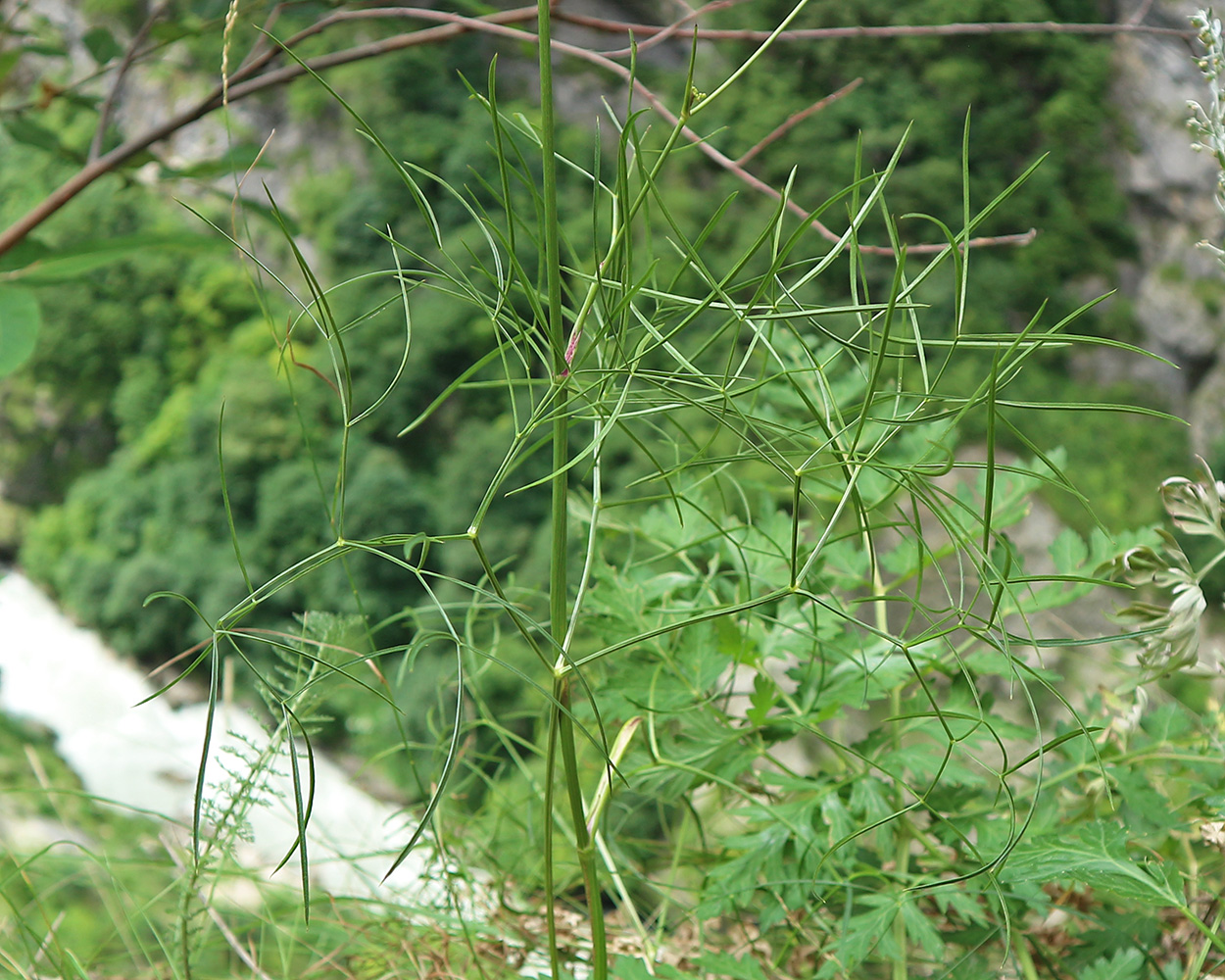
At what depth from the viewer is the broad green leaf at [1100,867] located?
0.72ft

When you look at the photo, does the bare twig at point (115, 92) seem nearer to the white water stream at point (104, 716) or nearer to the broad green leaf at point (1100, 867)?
the broad green leaf at point (1100, 867)

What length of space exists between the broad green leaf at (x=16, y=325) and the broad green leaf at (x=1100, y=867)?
0.36 metres

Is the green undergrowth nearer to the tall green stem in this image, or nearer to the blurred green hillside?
the tall green stem

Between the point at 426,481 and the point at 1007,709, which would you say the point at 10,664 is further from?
the point at 1007,709

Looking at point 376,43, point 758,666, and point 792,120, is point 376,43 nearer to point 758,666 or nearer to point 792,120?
point 792,120

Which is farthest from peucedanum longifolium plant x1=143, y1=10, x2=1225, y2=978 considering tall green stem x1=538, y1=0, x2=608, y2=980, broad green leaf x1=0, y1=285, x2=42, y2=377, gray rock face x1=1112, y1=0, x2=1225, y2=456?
gray rock face x1=1112, y1=0, x2=1225, y2=456

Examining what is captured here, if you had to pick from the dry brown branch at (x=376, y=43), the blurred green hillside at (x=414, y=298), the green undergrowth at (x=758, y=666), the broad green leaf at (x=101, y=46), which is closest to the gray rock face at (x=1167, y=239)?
the blurred green hillside at (x=414, y=298)

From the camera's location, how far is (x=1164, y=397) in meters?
2.64

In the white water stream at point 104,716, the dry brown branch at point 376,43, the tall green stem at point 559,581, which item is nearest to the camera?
the tall green stem at point 559,581

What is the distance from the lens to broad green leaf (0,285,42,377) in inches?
11.5

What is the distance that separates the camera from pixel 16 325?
30cm

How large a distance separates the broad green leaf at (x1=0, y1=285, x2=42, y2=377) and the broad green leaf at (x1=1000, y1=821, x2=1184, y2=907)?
36 centimetres

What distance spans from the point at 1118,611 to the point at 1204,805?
0.08 metres

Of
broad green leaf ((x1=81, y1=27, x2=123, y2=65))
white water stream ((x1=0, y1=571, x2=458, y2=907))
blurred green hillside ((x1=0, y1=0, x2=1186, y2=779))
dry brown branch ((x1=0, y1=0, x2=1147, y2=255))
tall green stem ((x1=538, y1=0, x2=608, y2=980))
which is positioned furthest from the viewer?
blurred green hillside ((x1=0, y1=0, x2=1186, y2=779))
